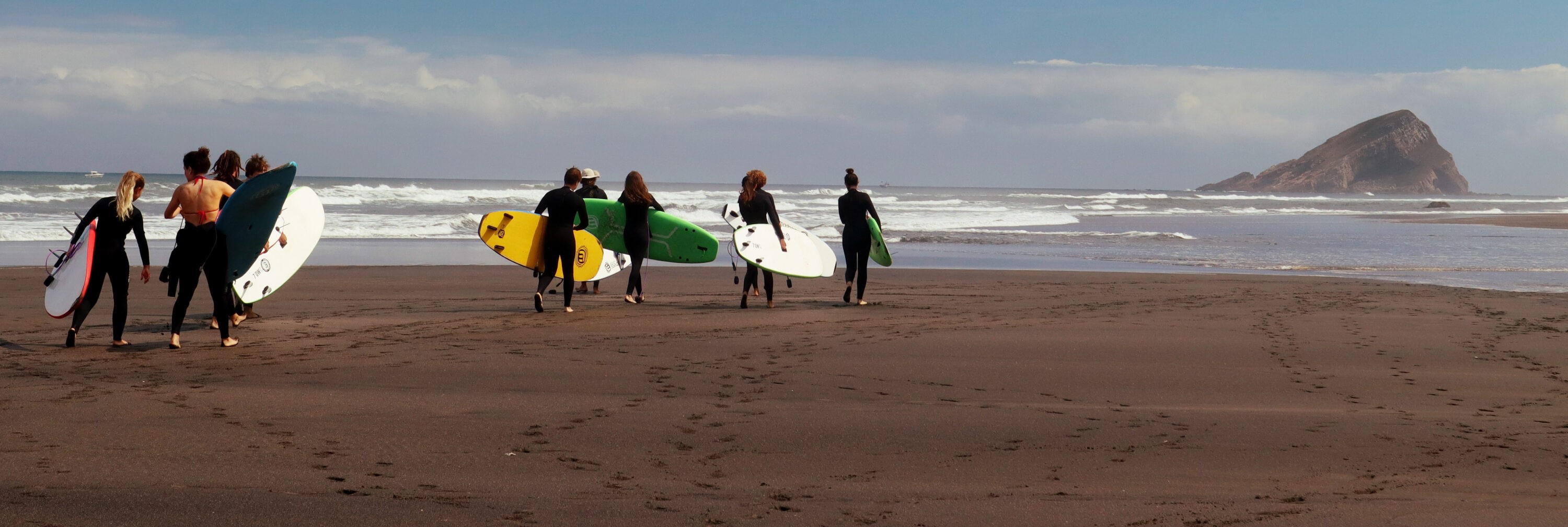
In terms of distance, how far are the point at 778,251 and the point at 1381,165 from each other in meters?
157

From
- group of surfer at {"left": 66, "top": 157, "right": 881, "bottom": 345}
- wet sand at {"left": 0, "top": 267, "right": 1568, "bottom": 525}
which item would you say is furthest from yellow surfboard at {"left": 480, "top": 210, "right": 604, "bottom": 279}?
wet sand at {"left": 0, "top": 267, "right": 1568, "bottom": 525}

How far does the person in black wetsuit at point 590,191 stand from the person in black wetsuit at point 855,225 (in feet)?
7.54

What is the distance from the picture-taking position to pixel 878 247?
10.1 m

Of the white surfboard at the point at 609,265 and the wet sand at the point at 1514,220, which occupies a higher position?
the wet sand at the point at 1514,220

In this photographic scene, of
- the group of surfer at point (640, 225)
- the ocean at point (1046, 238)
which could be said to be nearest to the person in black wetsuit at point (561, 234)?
the group of surfer at point (640, 225)

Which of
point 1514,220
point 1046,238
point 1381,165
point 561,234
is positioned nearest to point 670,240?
point 561,234

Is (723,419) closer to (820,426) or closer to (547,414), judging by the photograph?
(820,426)

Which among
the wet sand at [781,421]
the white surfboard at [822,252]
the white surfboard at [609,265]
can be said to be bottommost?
the wet sand at [781,421]

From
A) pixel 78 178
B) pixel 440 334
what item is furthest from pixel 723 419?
pixel 78 178

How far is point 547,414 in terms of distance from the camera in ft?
15.4

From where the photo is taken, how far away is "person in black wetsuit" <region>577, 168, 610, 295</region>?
396 inches

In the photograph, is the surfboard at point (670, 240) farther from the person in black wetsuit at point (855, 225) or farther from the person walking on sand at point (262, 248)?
the person walking on sand at point (262, 248)

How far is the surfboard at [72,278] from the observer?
6.26 meters

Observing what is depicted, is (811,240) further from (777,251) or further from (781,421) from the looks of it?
(781,421)
